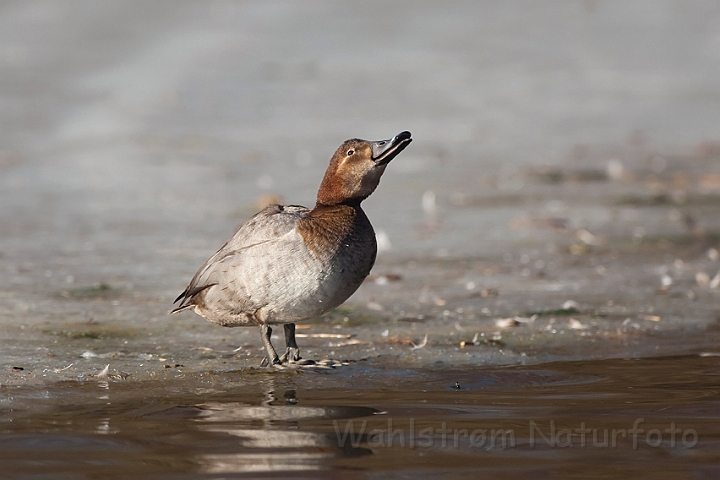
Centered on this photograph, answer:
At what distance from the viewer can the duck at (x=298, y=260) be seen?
17.3ft

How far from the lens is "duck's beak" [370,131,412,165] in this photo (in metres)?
5.48

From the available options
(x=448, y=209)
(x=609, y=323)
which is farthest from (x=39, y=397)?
(x=448, y=209)

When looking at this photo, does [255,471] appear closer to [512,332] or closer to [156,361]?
[156,361]

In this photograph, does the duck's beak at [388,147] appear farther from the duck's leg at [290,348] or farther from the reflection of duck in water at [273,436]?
the reflection of duck in water at [273,436]

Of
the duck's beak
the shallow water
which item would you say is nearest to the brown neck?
the duck's beak

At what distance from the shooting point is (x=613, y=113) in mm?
15578

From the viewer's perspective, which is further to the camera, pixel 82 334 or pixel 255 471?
pixel 82 334

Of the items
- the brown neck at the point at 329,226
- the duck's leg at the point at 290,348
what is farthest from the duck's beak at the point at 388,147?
the duck's leg at the point at 290,348

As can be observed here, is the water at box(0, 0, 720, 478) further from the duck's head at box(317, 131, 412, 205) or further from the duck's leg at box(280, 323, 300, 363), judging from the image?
the duck's head at box(317, 131, 412, 205)

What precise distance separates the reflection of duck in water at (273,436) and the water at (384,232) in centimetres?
2

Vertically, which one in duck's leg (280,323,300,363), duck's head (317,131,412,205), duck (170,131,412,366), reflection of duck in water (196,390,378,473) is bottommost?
reflection of duck in water (196,390,378,473)

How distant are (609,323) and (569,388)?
155 centimetres

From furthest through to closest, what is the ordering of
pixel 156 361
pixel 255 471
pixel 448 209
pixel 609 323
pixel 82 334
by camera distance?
pixel 448 209
pixel 609 323
pixel 82 334
pixel 156 361
pixel 255 471

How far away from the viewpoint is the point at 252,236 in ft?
18.0
